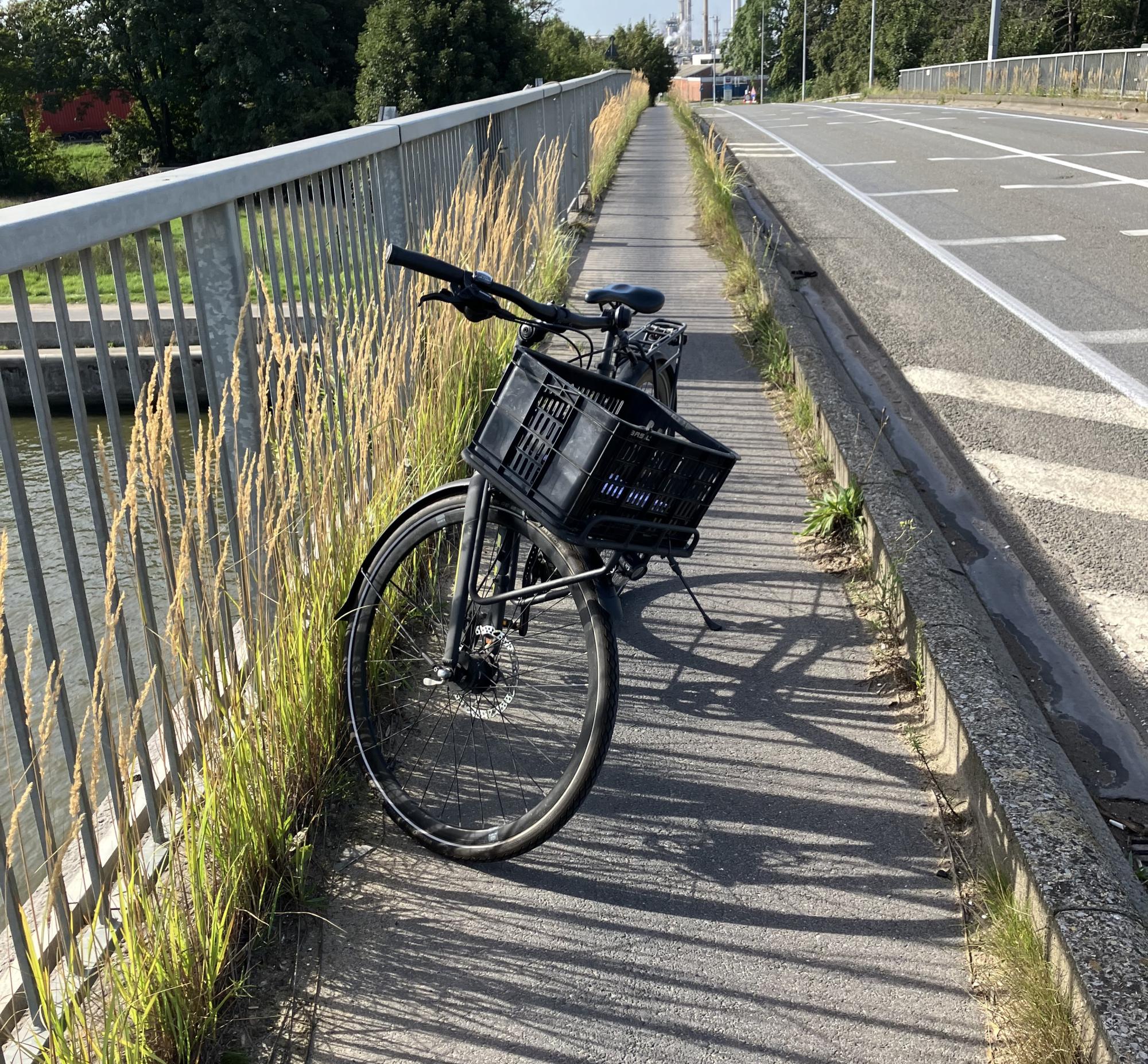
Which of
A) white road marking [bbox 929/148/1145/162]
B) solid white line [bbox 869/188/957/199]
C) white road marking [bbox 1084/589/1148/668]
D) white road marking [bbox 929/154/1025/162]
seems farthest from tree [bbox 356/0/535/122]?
white road marking [bbox 1084/589/1148/668]

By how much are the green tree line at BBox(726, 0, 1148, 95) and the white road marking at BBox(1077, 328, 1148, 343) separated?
43.7 m

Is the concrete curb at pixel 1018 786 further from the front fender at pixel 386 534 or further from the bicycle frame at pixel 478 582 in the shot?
the front fender at pixel 386 534

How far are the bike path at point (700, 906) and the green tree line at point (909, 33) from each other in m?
48.9

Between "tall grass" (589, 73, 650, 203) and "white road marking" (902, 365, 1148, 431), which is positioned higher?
"tall grass" (589, 73, 650, 203)

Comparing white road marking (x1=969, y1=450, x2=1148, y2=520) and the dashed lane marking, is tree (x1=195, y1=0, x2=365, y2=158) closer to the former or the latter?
the dashed lane marking

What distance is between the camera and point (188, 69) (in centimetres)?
4788

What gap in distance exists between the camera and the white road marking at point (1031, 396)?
5.83 meters

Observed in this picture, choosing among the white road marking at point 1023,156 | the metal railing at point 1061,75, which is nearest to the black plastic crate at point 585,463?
the white road marking at point 1023,156

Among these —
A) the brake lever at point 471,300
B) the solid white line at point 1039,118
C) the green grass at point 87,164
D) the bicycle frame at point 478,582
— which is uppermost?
the brake lever at point 471,300

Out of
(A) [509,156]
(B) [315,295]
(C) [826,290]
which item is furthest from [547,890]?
(C) [826,290]

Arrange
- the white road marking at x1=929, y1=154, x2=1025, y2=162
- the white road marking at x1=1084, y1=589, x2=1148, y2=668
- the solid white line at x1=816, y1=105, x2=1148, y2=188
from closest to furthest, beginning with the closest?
the white road marking at x1=1084, y1=589, x2=1148, y2=668 → the solid white line at x1=816, y1=105, x2=1148, y2=188 → the white road marking at x1=929, y1=154, x2=1025, y2=162

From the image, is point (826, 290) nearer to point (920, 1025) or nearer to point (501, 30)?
point (920, 1025)

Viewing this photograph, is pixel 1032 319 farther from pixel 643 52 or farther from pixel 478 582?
pixel 643 52

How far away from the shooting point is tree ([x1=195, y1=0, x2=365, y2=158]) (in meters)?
44.5
